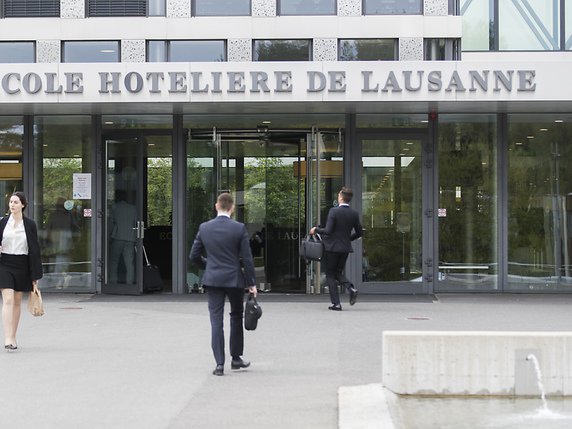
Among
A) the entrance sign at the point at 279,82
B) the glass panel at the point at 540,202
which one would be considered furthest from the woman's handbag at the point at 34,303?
the glass panel at the point at 540,202

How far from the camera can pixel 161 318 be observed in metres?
14.3

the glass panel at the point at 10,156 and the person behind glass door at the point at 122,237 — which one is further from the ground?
the glass panel at the point at 10,156

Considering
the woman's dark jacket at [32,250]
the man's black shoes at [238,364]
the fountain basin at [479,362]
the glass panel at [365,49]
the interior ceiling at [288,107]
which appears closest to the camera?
the fountain basin at [479,362]

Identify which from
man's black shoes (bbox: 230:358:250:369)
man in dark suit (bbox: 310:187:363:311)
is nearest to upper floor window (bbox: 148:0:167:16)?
man in dark suit (bbox: 310:187:363:311)

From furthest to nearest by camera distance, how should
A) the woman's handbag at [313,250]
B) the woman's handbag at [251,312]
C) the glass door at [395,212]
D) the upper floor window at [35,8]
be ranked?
the upper floor window at [35,8]
the glass door at [395,212]
the woman's handbag at [313,250]
the woman's handbag at [251,312]

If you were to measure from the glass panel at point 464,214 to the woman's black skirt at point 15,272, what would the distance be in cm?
891

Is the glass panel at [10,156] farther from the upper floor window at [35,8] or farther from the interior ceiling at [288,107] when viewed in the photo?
the upper floor window at [35,8]

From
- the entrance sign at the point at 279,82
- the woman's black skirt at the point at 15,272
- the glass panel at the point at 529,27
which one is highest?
the glass panel at the point at 529,27

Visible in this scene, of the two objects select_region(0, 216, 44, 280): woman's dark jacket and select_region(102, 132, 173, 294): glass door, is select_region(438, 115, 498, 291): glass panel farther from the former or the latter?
select_region(0, 216, 44, 280): woman's dark jacket

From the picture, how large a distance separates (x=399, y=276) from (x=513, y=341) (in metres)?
10.0

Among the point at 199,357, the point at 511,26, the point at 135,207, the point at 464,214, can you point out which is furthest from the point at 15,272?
the point at 511,26

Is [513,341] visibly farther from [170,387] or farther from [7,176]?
[7,176]

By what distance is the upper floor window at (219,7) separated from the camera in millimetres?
18469

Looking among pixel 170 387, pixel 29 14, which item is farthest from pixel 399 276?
pixel 170 387
